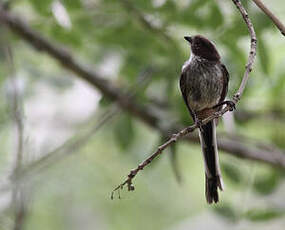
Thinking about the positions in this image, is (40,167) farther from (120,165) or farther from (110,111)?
(120,165)

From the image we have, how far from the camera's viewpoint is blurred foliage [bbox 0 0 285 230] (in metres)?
3.92

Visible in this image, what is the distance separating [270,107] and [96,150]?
1628 millimetres

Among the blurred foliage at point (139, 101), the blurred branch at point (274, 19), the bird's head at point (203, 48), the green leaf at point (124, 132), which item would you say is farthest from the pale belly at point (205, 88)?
the blurred branch at point (274, 19)

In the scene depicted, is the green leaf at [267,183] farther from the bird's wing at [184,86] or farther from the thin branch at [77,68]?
the bird's wing at [184,86]

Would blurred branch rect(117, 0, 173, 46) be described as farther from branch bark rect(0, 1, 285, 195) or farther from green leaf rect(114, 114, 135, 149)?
green leaf rect(114, 114, 135, 149)

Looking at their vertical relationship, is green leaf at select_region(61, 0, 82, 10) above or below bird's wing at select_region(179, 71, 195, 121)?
above

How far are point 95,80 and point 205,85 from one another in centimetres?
124

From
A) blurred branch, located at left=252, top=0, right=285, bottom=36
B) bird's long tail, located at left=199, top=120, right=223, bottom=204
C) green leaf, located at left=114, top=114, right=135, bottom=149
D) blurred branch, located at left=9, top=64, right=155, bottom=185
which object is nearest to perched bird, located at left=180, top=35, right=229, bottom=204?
bird's long tail, located at left=199, top=120, right=223, bottom=204

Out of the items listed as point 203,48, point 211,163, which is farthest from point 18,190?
point 203,48

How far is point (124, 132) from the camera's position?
4.65 metres

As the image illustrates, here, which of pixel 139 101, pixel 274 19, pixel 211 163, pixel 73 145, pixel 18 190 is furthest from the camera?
pixel 139 101

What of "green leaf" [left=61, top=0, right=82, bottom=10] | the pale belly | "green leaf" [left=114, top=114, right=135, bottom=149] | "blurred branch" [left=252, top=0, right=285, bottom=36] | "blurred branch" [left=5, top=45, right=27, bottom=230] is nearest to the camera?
"blurred branch" [left=252, top=0, right=285, bottom=36]

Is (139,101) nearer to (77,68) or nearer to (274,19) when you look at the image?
(77,68)

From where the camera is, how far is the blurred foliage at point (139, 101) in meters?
3.92
